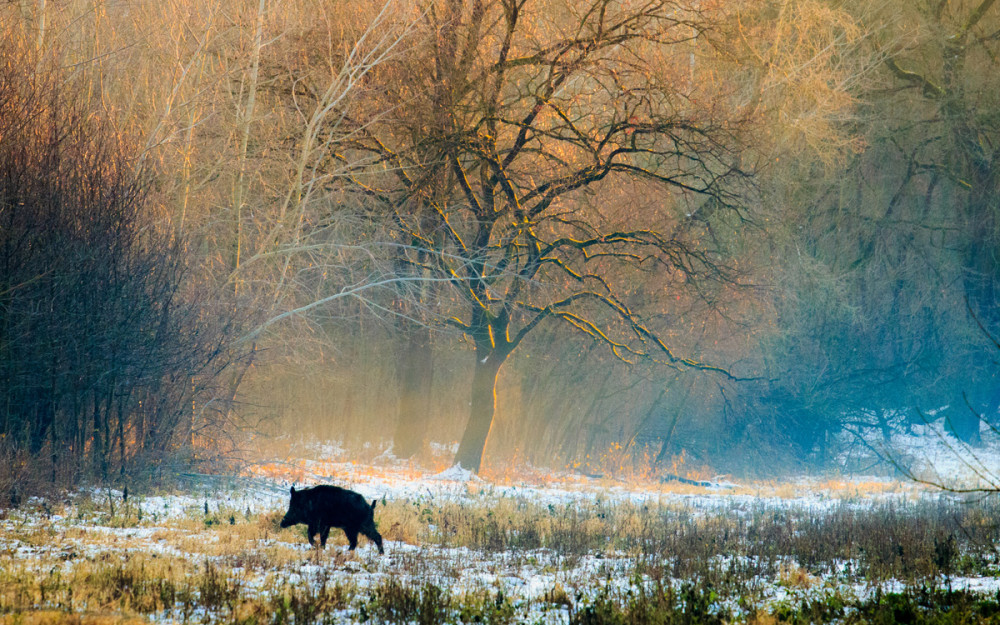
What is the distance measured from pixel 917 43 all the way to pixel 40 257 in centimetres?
2514

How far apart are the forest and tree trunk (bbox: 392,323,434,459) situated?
0.12m

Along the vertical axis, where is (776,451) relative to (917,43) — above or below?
below

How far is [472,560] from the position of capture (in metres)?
9.27

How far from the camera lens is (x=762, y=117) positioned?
22875 mm

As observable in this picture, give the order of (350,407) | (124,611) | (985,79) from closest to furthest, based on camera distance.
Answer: (124,611) → (985,79) → (350,407)

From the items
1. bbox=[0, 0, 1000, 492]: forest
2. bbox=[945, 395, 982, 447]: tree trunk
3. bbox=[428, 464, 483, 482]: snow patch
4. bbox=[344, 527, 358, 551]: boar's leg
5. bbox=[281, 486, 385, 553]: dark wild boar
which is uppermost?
bbox=[0, 0, 1000, 492]: forest

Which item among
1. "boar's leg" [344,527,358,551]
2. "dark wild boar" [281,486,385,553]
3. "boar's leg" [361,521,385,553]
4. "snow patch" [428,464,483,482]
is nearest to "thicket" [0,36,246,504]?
"dark wild boar" [281,486,385,553]

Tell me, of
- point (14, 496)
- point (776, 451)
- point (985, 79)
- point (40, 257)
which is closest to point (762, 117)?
point (985, 79)

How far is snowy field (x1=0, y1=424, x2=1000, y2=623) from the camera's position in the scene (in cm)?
674

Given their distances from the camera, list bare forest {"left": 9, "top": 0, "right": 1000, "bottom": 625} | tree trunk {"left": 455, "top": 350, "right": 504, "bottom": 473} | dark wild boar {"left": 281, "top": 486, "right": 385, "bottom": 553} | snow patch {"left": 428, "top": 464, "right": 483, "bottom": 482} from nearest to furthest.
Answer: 1. bare forest {"left": 9, "top": 0, "right": 1000, "bottom": 625}
2. dark wild boar {"left": 281, "top": 486, "right": 385, "bottom": 553}
3. snow patch {"left": 428, "top": 464, "right": 483, "bottom": 482}
4. tree trunk {"left": 455, "top": 350, "right": 504, "bottom": 473}

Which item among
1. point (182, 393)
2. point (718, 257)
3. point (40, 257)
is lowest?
point (182, 393)

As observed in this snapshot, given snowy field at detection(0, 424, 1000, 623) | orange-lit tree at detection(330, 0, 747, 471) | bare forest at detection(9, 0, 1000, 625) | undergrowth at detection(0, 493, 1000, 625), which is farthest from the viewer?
orange-lit tree at detection(330, 0, 747, 471)

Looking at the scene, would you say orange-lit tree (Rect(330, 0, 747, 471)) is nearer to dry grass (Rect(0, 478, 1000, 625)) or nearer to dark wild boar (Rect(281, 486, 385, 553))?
dry grass (Rect(0, 478, 1000, 625))

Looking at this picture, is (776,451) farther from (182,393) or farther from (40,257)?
(40,257)
